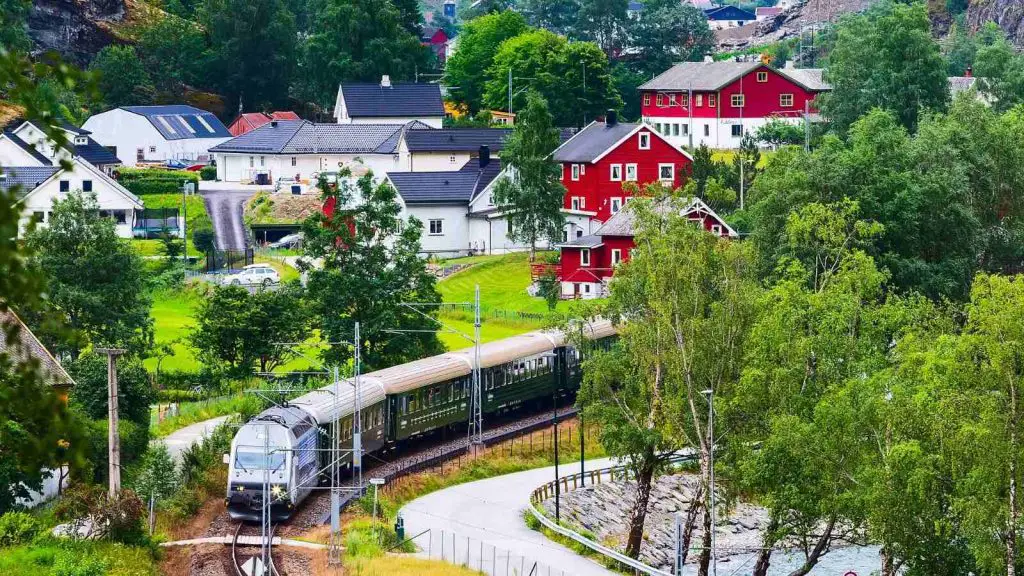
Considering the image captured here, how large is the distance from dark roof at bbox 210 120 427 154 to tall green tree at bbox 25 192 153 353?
145ft

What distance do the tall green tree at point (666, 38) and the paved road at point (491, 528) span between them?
9033 cm

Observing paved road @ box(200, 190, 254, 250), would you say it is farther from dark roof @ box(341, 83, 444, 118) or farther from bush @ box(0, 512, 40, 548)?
bush @ box(0, 512, 40, 548)

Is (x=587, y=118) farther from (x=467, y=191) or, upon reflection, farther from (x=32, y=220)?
(x=32, y=220)

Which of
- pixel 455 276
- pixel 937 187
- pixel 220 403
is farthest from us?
pixel 455 276

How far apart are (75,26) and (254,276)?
56884mm

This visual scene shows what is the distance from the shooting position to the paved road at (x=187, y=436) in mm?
44562

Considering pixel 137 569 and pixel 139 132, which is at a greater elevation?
pixel 139 132

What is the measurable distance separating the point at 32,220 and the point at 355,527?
29193 millimetres

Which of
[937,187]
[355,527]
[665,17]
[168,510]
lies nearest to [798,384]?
[355,527]

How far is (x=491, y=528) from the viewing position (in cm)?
4038

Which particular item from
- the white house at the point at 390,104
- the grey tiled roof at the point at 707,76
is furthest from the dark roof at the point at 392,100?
the grey tiled roof at the point at 707,76

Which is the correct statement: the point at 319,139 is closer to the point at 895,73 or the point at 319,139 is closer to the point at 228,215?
the point at 228,215

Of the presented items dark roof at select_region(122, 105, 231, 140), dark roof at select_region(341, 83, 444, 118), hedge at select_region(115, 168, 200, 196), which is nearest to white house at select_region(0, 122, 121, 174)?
hedge at select_region(115, 168, 200, 196)

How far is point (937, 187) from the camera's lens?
6269 centimetres
